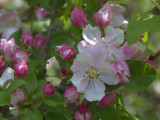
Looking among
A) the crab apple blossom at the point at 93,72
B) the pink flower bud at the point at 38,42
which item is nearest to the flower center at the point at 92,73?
the crab apple blossom at the point at 93,72

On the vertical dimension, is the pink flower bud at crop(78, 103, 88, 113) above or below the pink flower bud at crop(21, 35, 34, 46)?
below

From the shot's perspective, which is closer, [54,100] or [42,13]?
[54,100]

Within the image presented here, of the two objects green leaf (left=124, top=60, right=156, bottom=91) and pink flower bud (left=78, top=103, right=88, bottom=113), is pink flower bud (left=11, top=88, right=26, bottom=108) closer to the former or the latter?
pink flower bud (left=78, top=103, right=88, bottom=113)

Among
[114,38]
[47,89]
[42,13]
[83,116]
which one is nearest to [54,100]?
[47,89]

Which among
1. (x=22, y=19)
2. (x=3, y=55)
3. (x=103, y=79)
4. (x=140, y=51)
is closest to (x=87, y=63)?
(x=103, y=79)

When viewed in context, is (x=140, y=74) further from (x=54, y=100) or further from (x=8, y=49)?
(x=8, y=49)

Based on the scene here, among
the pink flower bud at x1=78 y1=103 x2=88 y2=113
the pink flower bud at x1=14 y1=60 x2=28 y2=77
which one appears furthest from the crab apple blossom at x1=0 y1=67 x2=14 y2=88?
the pink flower bud at x1=78 y1=103 x2=88 y2=113
